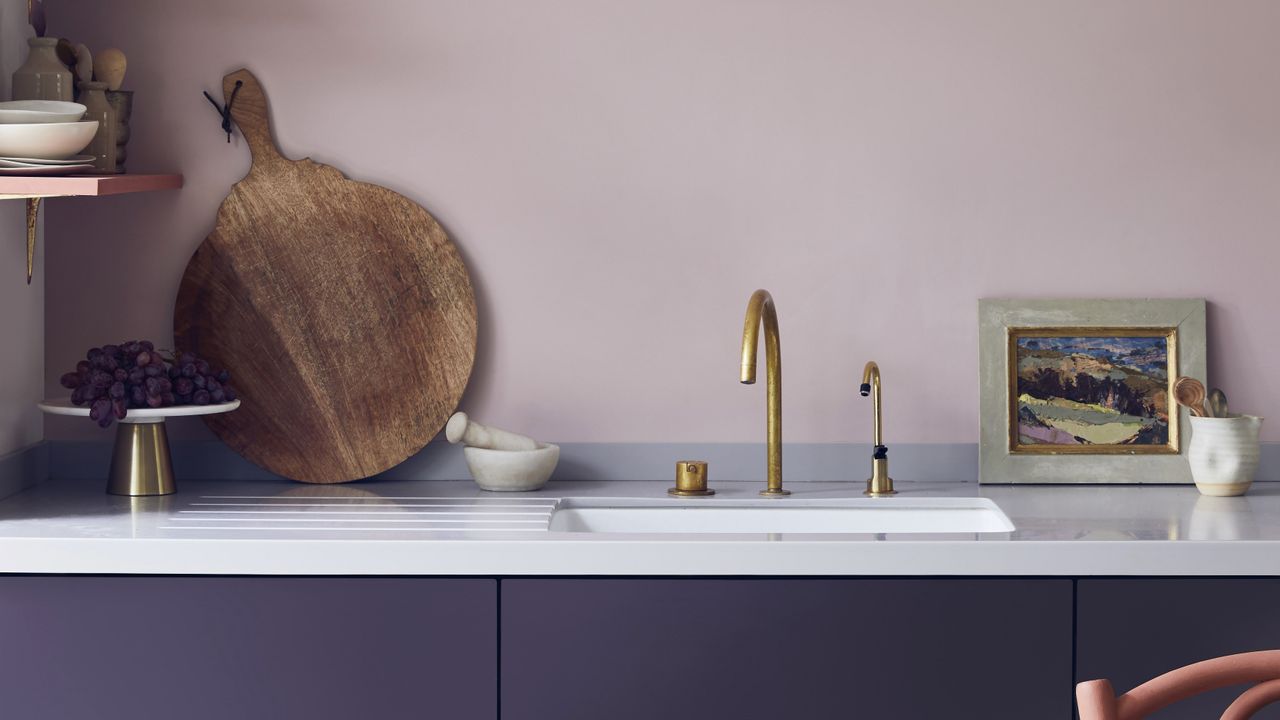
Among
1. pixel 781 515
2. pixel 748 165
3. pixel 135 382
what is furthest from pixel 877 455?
pixel 135 382

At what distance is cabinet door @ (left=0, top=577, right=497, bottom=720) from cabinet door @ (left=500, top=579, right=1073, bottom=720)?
8cm

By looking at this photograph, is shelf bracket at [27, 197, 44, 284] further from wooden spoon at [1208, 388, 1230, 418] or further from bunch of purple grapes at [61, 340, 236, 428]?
wooden spoon at [1208, 388, 1230, 418]

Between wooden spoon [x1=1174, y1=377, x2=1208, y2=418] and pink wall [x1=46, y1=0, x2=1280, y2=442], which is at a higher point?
pink wall [x1=46, y1=0, x2=1280, y2=442]

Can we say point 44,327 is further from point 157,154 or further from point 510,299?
point 510,299

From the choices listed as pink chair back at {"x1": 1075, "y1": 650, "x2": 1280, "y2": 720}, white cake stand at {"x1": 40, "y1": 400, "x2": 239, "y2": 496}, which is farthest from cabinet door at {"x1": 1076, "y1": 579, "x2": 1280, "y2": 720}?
white cake stand at {"x1": 40, "y1": 400, "x2": 239, "y2": 496}

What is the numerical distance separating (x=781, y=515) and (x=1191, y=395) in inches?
29.1

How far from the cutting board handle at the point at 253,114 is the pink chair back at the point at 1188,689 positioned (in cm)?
174

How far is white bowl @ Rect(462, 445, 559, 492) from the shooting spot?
221cm

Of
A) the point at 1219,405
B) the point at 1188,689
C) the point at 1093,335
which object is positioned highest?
the point at 1093,335

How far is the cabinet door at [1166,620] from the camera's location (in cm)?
177

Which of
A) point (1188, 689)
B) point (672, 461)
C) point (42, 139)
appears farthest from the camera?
point (672, 461)

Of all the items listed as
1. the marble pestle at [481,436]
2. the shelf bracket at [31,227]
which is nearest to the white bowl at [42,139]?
the shelf bracket at [31,227]

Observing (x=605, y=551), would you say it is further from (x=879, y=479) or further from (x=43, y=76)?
(x=43, y=76)

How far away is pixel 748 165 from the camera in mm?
2322
